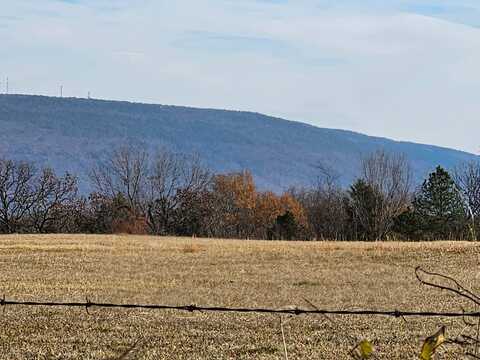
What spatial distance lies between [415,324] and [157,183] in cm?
8950

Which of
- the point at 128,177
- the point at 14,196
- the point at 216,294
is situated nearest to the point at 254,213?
the point at 128,177

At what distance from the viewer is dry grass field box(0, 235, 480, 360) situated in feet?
35.2

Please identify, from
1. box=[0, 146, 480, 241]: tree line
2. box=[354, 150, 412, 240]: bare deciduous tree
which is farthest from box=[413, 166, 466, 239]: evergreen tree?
box=[354, 150, 412, 240]: bare deciduous tree

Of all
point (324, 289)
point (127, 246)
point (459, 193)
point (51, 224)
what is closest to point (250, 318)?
point (324, 289)

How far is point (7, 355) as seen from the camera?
10.1m

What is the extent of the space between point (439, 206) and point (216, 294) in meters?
44.2

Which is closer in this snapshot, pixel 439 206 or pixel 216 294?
pixel 216 294

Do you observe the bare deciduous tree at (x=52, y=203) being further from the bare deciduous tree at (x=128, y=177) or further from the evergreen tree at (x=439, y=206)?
the evergreen tree at (x=439, y=206)

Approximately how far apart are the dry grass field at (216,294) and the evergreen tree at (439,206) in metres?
24.6

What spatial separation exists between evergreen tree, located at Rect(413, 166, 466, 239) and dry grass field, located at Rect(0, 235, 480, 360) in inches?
970

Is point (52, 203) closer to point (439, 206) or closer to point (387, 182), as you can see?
point (439, 206)

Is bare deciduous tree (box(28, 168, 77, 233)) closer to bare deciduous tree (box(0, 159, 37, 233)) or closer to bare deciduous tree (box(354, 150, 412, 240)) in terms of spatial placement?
bare deciduous tree (box(0, 159, 37, 233))

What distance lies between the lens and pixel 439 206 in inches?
2450

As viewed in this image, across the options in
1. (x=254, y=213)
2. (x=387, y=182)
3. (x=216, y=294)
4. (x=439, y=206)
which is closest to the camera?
(x=216, y=294)
